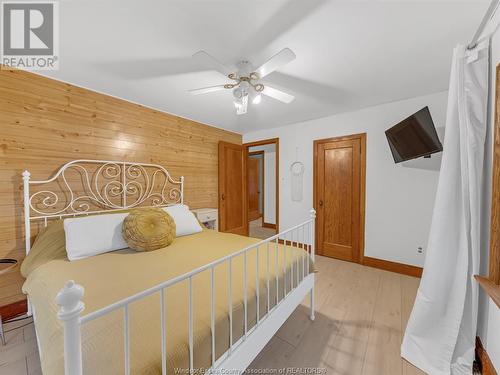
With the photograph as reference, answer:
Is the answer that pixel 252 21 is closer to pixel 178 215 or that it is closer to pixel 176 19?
pixel 176 19

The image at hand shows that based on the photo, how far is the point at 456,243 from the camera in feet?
4.56

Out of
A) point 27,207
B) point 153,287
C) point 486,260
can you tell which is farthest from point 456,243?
point 27,207

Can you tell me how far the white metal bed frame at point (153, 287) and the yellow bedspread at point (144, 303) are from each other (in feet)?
0.14

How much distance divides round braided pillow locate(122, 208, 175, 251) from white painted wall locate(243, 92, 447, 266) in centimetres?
273

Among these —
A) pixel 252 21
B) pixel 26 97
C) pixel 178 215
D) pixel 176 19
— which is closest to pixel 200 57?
pixel 176 19

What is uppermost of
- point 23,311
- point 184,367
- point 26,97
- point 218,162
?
point 26,97

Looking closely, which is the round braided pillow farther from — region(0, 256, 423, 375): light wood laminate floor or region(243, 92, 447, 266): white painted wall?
region(243, 92, 447, 266): white painted wall

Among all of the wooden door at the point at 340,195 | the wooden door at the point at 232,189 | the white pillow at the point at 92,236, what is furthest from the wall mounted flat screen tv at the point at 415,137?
the white pillow at the point at 92,236

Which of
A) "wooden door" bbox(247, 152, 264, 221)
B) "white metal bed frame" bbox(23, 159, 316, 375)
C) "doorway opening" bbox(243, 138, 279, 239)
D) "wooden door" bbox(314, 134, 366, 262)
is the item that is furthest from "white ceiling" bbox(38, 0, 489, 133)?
"wooden door" bbox(247, 152, 264, 221)

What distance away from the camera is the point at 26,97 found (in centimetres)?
193

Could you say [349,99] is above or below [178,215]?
above

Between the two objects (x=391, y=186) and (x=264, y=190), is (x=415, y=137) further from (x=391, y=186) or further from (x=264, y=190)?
(x=264, y=190)

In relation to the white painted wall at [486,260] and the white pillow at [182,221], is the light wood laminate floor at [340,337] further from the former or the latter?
the white pillow at [182,221]

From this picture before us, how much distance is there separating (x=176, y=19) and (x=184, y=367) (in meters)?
1.91
